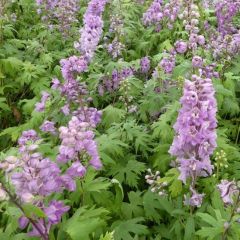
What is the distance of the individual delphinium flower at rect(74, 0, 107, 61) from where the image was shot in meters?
6.27

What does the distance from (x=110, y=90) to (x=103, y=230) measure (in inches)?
100

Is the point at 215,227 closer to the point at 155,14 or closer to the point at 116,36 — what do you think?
the point at 116,36

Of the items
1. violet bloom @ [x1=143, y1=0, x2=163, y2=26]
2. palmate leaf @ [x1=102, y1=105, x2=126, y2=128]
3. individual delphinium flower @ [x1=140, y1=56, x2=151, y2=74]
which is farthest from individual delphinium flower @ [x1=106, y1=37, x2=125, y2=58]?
palmate leaf @ [x1=102, y1=105, x2=126, y2=128]

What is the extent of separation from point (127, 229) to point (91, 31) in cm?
372

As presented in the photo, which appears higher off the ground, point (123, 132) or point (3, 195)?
point (3, 195)

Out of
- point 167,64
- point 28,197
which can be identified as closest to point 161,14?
point 167,64

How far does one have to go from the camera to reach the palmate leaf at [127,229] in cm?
346

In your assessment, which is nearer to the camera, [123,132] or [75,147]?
[75,147]

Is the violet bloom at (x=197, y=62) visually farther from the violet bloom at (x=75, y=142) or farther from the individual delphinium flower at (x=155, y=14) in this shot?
the individual delphinium flower at (x=155, y=14)

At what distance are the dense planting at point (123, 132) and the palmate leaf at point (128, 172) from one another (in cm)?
1

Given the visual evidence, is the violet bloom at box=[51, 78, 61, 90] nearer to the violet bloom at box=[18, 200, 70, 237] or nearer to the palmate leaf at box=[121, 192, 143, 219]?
the palmate leaf at box=[121, 192, 143, 219]

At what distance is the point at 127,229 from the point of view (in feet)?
11.6

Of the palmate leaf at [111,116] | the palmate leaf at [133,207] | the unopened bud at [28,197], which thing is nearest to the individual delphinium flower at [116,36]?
the palmate leaf at [111,116]

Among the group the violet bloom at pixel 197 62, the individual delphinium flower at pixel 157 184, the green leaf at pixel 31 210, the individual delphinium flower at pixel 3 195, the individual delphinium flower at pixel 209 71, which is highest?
the violet bloom at pixel 197 62
